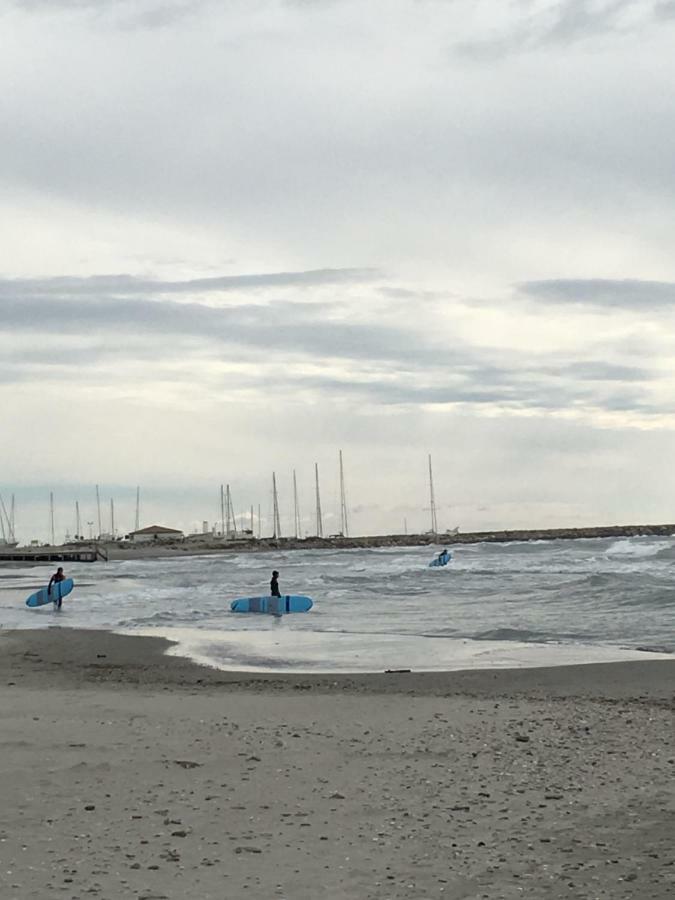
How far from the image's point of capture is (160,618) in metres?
28.5

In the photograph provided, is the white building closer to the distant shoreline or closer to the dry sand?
the distant shoreline

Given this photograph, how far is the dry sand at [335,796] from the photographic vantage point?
611 cm

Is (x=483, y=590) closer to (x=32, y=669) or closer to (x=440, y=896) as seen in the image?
(x=32, y=669)

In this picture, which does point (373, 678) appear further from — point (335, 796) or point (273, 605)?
point (273, 605)

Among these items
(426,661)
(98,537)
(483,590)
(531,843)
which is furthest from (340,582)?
(98,537)

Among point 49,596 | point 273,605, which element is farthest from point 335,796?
point 49,596

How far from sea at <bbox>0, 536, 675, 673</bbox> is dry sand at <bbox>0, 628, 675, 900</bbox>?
540 cm

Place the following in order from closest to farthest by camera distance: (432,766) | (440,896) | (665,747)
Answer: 1. (440,896)
2. (432,766)
3. (665,747)

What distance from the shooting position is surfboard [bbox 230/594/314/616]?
29969mm

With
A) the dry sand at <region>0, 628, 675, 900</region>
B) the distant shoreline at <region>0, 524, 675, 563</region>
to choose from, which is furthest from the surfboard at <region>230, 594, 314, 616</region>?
the distant shoreline at <region>0, 524, 675, 563</region>

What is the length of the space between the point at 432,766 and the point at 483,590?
29.4 m

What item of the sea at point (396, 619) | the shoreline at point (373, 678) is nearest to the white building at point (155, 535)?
the sea at point (396, 619)

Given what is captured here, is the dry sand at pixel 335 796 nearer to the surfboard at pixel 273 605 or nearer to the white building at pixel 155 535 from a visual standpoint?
the surfboard at pixel 273 605

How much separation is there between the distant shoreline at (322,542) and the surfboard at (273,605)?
7250 centimetres
